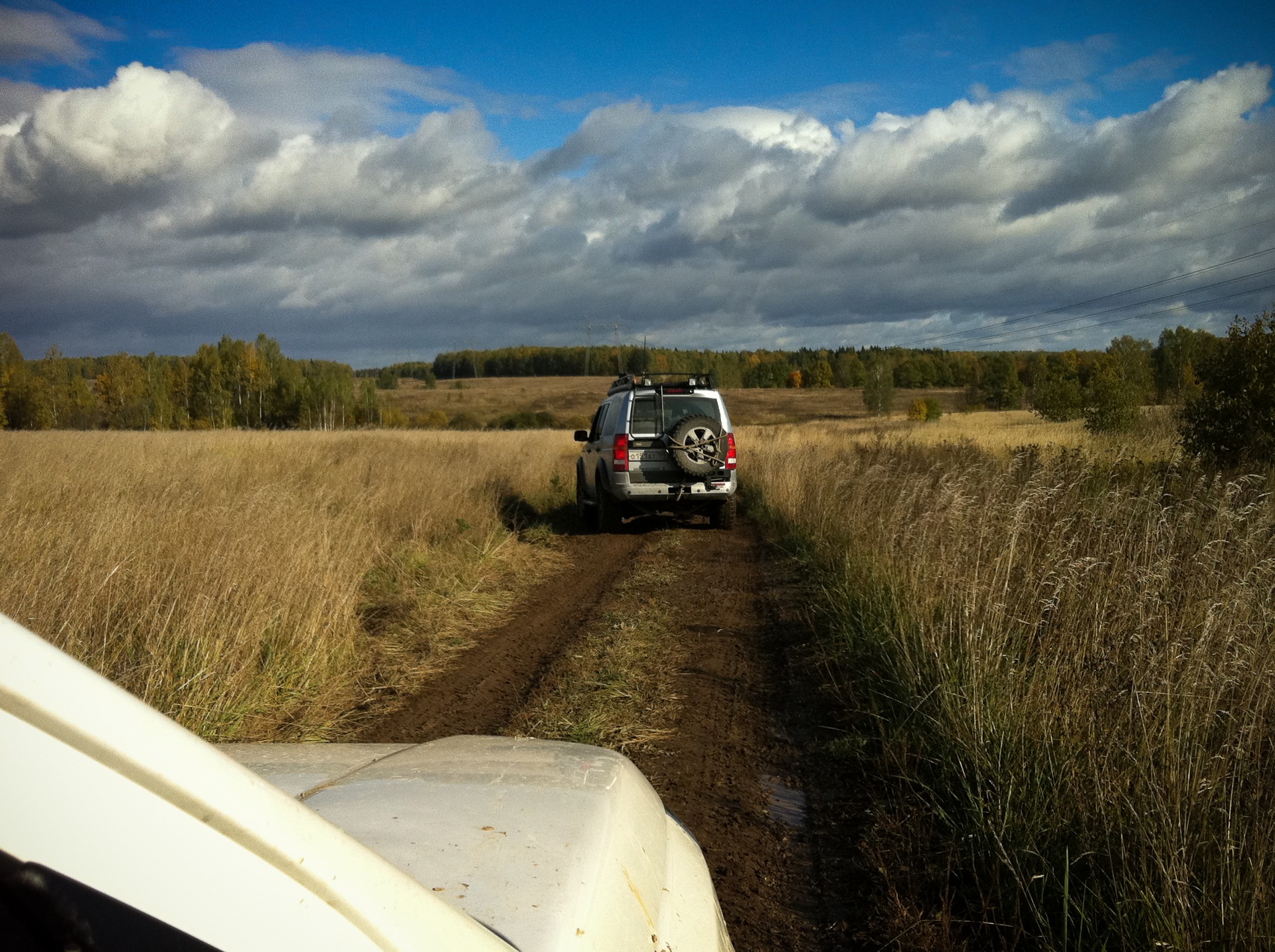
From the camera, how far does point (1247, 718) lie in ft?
10.8

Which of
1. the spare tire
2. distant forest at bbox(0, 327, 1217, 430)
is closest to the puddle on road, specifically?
the spare tire

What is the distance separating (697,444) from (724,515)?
171cm

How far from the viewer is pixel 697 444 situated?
1263 cm

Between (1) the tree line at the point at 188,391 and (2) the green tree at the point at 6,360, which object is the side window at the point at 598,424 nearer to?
(1) the tree line at the point at 188,391

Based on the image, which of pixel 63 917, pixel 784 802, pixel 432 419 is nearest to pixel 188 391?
pixel 432 419

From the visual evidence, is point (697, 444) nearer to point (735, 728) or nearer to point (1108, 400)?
point (735, 728)

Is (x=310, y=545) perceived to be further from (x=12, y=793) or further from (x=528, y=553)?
(x=12, y=793)

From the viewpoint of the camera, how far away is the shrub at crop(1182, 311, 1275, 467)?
464 inches

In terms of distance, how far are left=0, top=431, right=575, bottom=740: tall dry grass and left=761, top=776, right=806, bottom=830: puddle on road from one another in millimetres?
2748

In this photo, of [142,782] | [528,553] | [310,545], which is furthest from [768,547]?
[142,782]

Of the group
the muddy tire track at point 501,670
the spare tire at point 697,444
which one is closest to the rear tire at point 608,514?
the spare tire at point 697,444

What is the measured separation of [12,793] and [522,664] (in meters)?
6.13

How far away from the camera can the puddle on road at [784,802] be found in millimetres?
4207

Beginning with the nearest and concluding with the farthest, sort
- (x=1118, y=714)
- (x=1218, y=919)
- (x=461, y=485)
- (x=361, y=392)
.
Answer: (x=1218, y=919), (x=1118, y=714), (x=461, y=485), (x=361, y=392)
